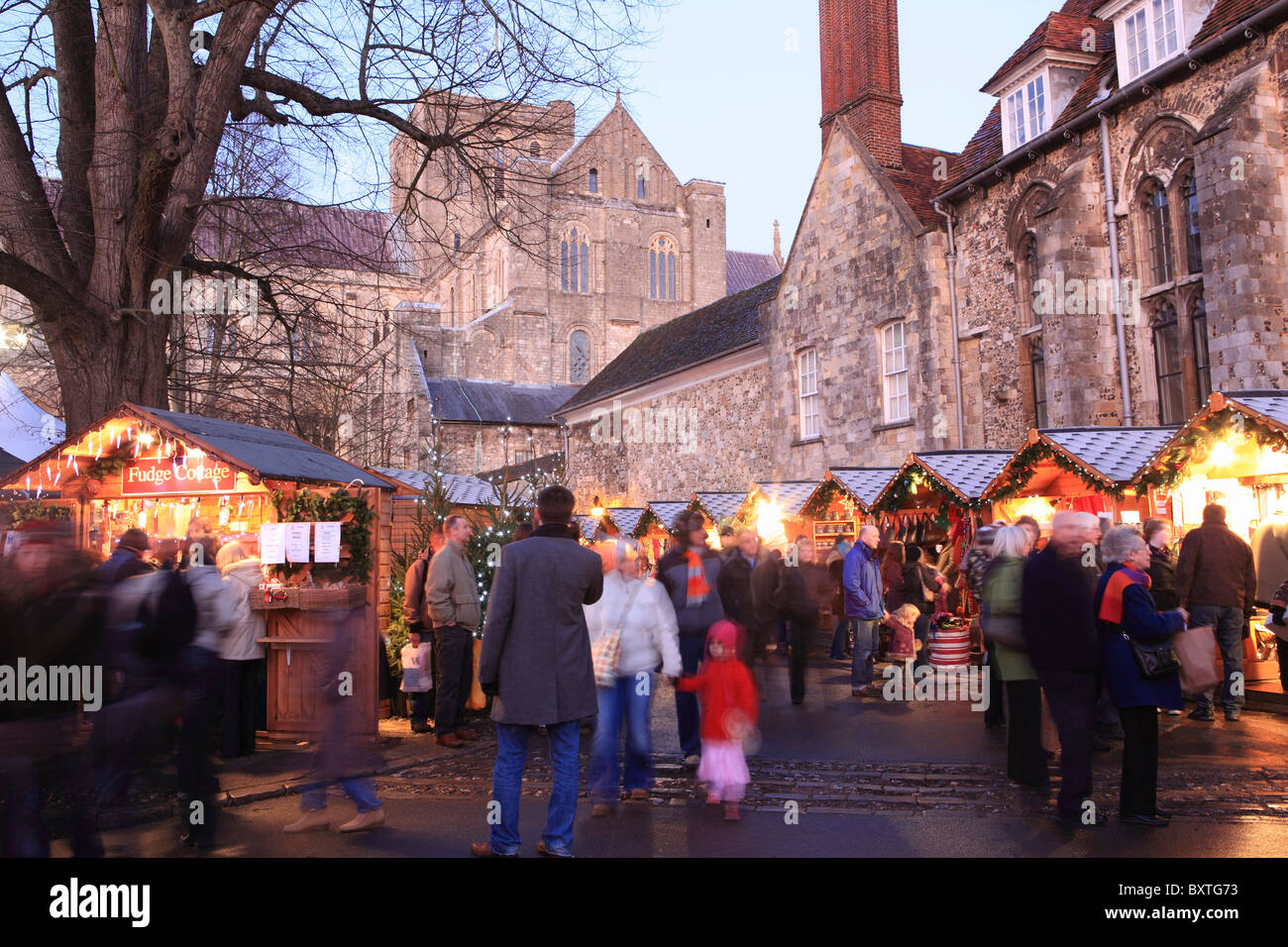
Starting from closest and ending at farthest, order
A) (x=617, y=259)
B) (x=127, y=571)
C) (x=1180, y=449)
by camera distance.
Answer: (x=127, y=571), (x=1180, y=449), (x=617, y=259)

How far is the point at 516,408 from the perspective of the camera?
49625 mm

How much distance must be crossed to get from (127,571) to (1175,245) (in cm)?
1476

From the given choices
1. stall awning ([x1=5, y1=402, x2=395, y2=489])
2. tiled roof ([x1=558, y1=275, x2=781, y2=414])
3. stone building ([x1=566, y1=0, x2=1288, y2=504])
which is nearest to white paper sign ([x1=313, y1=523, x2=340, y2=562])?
stall awning ([x1=5, y1=402, x2=395, y2=489])

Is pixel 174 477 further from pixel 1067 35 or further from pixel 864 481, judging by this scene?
pixel 1067 35

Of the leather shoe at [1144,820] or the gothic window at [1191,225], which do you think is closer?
the leather shoe at [1144,820]

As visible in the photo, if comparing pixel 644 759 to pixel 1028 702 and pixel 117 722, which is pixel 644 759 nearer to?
pixel 1028 702

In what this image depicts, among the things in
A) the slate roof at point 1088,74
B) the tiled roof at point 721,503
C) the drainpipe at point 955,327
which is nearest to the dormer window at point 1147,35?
the slate roof at point 1088,74

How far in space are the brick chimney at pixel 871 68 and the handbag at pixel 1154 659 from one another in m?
17.5

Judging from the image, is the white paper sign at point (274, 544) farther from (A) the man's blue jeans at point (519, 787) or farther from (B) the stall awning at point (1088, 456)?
(B) the stall awning at point (1088, 456)

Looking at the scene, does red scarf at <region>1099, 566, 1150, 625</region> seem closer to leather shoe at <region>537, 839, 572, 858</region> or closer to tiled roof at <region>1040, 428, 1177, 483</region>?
leather shoe at <region>537, 839, 572, 858</region>

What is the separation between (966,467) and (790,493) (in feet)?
15.2

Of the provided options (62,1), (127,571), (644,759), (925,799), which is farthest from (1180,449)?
(62,1)

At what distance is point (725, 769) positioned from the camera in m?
6.28

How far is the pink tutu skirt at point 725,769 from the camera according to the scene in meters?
6.22
